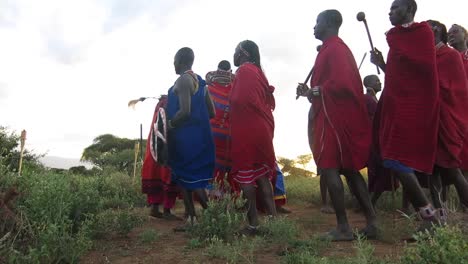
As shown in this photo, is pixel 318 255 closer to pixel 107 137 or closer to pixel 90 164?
pixel 90 164

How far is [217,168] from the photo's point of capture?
6.41 metres

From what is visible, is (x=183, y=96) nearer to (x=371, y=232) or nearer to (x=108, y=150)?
(x=371, y=232)

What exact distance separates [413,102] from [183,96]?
233 cm

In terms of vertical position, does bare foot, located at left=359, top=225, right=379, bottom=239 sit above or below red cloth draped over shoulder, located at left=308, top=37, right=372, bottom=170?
below

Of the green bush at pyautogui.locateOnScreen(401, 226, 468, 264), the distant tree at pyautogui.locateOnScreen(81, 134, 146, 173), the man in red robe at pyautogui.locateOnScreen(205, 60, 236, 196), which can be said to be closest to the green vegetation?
the green bush at pyautogui.locateOnScreen(401, 226, 468, 264)

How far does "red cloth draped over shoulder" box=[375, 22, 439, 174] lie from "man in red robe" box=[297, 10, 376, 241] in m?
0.31

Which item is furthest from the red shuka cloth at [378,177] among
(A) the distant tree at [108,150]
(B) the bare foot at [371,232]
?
(A) the distant tree at [108,150]

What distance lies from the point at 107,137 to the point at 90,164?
3635 millimetres

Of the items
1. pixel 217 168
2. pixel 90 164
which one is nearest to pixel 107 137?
pixel 90 164

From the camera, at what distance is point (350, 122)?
4.31m

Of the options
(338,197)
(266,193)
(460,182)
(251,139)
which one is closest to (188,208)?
(266,193)

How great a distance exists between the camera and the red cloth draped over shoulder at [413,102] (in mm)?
3914

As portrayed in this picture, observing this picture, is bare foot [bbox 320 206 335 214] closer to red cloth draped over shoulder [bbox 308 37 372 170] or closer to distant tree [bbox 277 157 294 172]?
red cloth draped over shoulder [bbox 308 37 372 170]

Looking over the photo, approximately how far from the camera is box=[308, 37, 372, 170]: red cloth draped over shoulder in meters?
4.27
